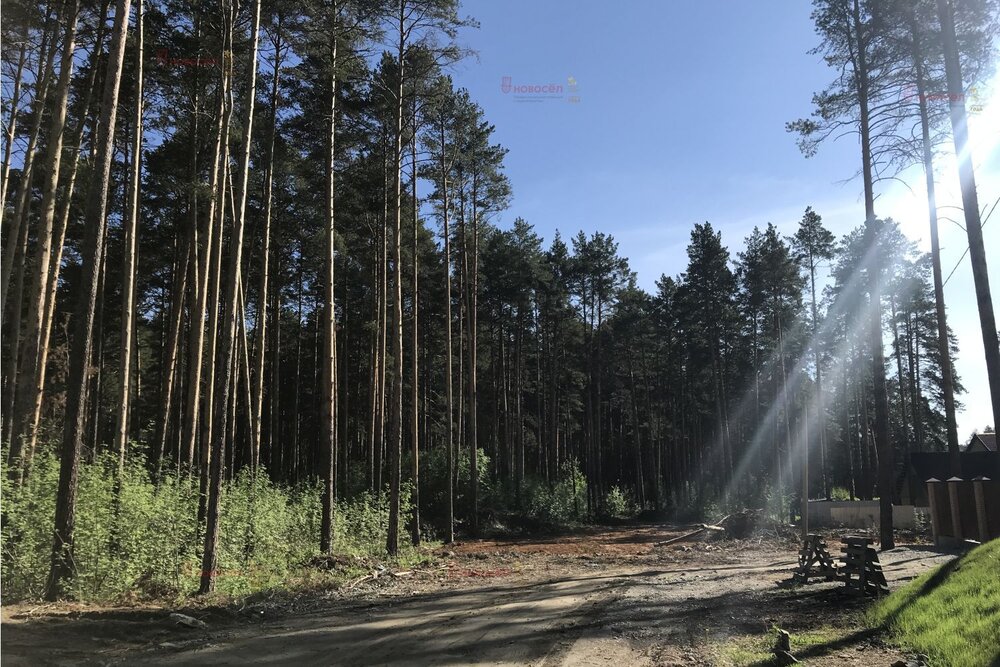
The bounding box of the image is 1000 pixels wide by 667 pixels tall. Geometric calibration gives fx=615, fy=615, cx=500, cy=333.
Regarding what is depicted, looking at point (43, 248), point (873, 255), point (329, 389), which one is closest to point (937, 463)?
point (873, 255)

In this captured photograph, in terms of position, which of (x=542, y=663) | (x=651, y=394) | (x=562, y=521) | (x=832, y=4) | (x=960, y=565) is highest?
(x=832, y=4)

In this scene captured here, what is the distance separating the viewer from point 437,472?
2897 centimetres

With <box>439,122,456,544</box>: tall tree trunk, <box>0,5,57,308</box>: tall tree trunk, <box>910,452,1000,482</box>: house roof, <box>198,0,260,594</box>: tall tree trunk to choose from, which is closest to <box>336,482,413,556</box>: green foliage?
<box>439,122,456,544</box>: tall tree trunk

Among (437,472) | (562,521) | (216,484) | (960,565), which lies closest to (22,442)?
(216,484)

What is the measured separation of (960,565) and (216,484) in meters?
11.8

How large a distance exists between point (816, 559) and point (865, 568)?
103 inches

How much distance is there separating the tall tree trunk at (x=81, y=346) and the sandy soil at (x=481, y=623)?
0.74 m

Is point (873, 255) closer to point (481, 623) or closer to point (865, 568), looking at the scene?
point (865, 568)

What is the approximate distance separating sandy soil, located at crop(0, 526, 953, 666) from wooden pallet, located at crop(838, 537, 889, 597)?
0.99 feet

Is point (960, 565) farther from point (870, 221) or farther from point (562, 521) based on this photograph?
point (562, 521)

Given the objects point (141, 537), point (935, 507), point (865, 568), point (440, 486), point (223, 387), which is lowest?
point (440, 486)

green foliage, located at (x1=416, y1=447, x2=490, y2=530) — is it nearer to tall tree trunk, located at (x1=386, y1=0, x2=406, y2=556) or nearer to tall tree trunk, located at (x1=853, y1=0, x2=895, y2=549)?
tall tree trunk, located at (x1=386, y1=0, x2=406, y2=556)

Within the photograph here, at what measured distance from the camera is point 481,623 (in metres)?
8.93

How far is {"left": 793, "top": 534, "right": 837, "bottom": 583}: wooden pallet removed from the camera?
40.8ft
